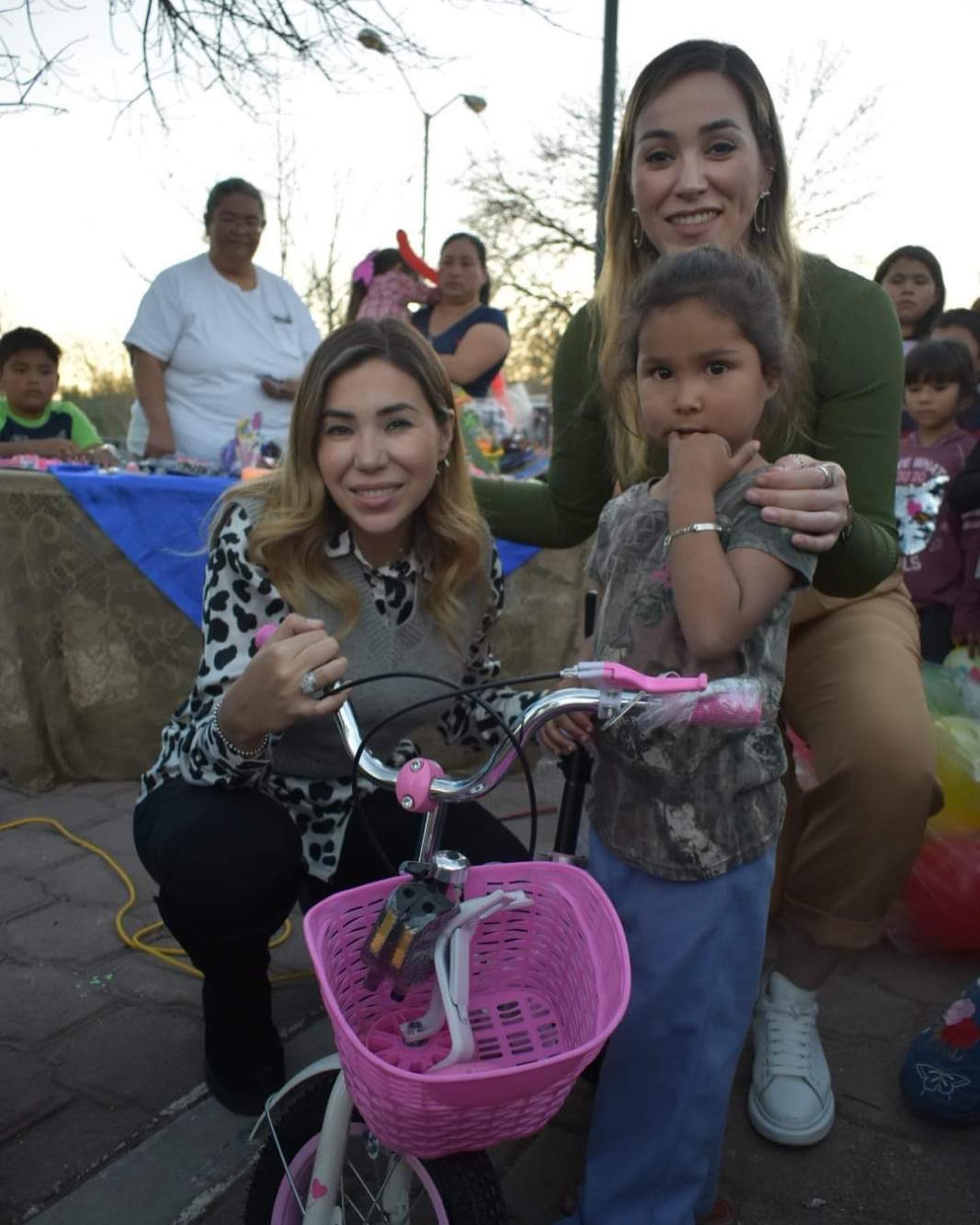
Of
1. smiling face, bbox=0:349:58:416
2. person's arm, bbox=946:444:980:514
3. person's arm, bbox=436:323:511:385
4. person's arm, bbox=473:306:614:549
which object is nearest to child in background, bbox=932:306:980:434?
person's arm, bbox=946:444:980:514

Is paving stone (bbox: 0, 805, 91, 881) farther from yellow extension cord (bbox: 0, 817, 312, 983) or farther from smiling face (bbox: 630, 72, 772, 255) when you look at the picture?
smiling face (bbox: 630, 72, 772, 255)

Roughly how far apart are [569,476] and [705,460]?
0.87 metres

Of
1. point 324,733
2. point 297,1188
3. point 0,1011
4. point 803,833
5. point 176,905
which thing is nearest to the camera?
point 297,1188

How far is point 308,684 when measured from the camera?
1.39m

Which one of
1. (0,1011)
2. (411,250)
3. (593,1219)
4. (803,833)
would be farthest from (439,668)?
(411,250)

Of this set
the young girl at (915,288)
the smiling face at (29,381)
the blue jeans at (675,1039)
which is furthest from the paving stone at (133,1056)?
the young girl at (915,288)

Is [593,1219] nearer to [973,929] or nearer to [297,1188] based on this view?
[297,1188]

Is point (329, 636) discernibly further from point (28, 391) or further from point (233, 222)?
point (28, 391)

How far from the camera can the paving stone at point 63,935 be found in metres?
2.59

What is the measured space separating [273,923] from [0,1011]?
0.90 m

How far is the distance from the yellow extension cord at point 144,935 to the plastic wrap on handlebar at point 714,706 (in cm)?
160

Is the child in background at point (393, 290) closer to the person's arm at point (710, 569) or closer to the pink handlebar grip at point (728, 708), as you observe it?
the person's arm at point (710, 569)

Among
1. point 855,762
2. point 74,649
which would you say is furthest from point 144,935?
point 855,762

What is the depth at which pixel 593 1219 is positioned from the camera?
5.14 feet
